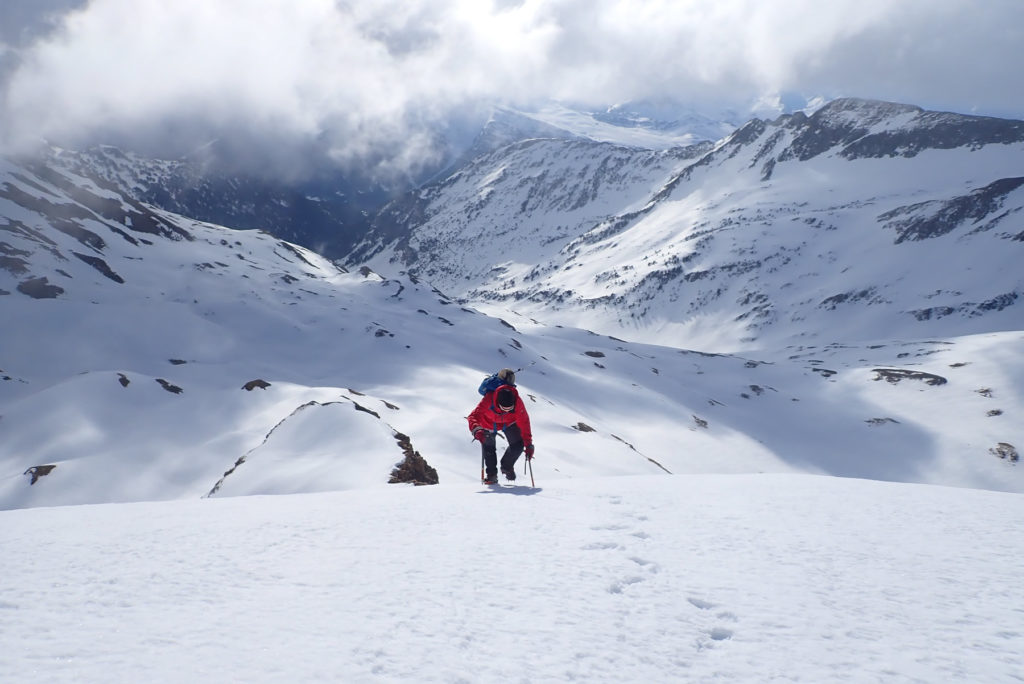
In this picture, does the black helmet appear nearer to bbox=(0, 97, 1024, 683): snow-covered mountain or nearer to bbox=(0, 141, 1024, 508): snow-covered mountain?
bbox=(0, 97, 1024, 683): snow-covered mountain

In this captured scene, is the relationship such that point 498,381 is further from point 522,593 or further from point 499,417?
point 522,593

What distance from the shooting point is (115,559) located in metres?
7.12

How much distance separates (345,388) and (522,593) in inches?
2310

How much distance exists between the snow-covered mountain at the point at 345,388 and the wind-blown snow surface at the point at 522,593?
10305 mm

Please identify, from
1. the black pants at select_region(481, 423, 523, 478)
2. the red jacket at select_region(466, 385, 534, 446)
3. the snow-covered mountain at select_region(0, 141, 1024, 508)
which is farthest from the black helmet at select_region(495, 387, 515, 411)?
the snow-covered mountain at select_region(0, 141, 1024, 508)

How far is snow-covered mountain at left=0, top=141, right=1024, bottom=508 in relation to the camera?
121ft

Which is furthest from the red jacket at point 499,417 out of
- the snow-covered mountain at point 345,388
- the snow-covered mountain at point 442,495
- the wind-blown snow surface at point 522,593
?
the snow-covered mountain at point 345,388

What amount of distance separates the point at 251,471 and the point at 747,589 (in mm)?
20315

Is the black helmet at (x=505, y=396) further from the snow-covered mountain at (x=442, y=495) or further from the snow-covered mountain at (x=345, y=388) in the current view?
the snow-covered mountain at (x=345, y=388)

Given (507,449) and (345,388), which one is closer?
(507,449)

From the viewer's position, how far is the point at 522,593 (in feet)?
20.8

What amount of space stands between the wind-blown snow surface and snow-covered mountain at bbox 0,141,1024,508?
10.3m

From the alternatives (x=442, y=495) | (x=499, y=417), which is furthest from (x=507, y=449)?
(x=442, y=495)

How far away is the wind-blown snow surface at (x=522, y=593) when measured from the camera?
493 centimetres
